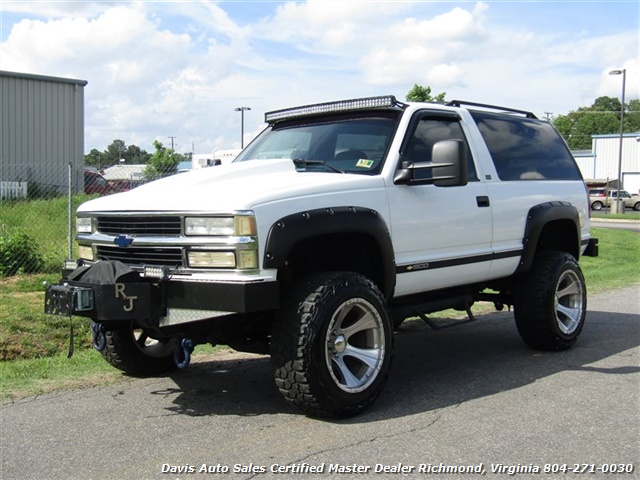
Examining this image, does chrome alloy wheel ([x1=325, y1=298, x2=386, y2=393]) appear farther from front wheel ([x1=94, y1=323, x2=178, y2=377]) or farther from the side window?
front wheel ([x1=94, y1=323, x2=178, y2=377])

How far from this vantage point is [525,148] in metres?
6.70

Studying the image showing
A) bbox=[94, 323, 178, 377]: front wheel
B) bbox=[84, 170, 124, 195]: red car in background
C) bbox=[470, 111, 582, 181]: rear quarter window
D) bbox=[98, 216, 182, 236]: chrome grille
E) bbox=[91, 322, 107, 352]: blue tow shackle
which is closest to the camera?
bbox=[98, 216, 182, 236]: chrome grille

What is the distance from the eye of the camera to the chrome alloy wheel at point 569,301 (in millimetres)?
6703

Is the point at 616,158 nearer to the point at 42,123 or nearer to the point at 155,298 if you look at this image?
the point at 42,123

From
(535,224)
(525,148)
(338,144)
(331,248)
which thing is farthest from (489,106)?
(331,248)

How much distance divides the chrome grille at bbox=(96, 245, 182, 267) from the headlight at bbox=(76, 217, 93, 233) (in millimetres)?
216

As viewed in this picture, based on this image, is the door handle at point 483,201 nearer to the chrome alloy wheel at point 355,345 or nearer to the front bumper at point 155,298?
the chrome alloy wheel at point 355,345

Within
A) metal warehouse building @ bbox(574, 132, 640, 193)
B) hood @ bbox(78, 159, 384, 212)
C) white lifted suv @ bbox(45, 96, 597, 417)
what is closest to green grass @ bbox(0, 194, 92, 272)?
white lifted suv @ bbox(45, 96, 597, 417)

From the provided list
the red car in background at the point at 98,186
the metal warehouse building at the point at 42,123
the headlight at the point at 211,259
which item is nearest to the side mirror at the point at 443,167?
the headlight at the point at 211,259

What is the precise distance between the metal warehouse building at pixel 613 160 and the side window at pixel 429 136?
62.0 metres

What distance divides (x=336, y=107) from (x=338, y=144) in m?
0.39

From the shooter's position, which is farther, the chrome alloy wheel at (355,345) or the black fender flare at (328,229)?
the chrome alloy wheel at (355,345)

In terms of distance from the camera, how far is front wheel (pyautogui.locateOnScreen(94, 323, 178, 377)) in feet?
17.9

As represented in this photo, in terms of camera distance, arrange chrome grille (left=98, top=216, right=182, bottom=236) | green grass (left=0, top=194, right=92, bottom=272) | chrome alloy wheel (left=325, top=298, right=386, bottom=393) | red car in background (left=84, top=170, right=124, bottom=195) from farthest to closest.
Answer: red car in background (left=84, top=170, right=124, bottom=195) < green grass (left=0, top=194, right=92, bottom=272) < chrome alloy wheel (left=325, top=298, right=386, bottom=393) < chrome grille (left=98, top=216, right=182, bottom=236)
